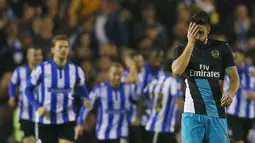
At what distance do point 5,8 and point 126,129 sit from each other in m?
5.95

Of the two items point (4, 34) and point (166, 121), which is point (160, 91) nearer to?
point (166, 121)

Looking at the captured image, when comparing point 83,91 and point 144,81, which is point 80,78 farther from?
point 144,81

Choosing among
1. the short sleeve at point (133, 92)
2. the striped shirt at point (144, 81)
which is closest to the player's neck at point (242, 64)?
the striped shirt at point (144, 81)

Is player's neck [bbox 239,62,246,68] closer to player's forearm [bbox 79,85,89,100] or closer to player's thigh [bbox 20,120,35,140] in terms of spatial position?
player's forearm [bbox 79,85,89,100]

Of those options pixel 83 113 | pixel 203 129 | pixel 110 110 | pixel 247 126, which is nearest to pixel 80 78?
pixel 83 113

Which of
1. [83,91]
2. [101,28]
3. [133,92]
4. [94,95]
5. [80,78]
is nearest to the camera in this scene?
[80,78]

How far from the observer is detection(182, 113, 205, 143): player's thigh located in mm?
8023

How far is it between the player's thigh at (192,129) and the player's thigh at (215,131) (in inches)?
2.7

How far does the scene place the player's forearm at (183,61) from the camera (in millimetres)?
7781

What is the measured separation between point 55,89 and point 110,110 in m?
1.63

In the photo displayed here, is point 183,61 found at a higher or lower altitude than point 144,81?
higher

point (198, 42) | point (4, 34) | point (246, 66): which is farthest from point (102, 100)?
point (4, 34)

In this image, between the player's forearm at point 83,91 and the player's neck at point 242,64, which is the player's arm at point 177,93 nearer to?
the player's forearm at point 83,91

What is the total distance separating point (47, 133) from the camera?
10.4 meters
